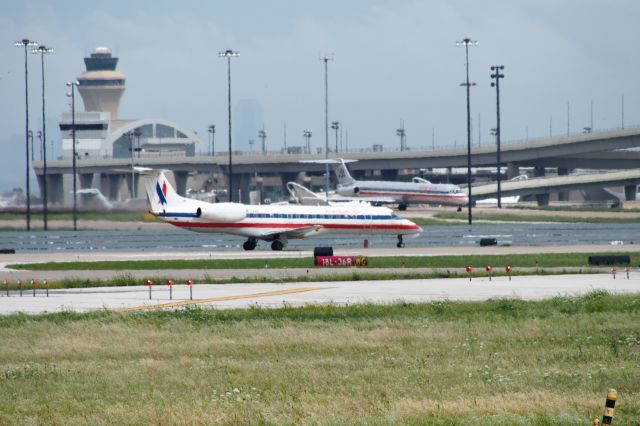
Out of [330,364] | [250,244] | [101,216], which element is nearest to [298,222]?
[250,244]

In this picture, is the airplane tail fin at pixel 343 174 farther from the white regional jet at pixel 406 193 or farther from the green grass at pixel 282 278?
the green grass at pixel 282 278

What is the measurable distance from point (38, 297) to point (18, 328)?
1061 cm

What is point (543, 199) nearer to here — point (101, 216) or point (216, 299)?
point (101, 216)

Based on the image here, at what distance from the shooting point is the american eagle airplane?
7444 cm

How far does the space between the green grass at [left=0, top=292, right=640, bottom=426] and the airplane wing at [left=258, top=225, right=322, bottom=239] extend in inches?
1475

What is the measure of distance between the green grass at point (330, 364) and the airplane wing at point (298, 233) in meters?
37.5

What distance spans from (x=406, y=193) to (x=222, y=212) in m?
78.9

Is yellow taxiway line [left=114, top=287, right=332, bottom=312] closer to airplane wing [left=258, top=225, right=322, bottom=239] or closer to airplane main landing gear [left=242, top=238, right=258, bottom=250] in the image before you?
airplane wing [left=258, top=225, right=322, bottom=239]

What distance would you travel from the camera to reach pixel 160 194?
244 ft

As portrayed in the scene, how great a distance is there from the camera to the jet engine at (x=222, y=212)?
74.6 m

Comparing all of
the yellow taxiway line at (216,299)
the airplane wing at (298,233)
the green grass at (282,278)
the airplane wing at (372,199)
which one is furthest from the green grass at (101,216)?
the yellow taxiway line at (216,299)

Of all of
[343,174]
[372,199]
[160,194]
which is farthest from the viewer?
[343,174]

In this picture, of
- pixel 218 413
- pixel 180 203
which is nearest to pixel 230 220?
pixel 180 203

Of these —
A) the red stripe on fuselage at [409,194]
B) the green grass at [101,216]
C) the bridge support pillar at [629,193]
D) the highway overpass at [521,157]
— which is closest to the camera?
the green grass at [101,216]
